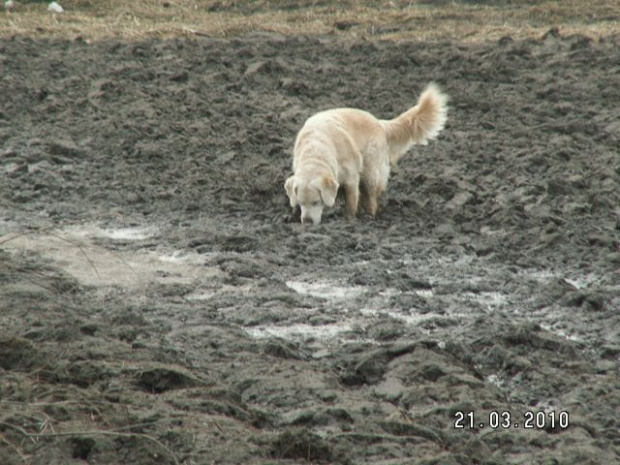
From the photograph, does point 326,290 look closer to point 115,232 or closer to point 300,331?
point 300,331

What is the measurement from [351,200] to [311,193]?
823mm

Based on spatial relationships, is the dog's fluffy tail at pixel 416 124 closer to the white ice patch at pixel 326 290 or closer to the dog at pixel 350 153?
the dog at pixel 350 153

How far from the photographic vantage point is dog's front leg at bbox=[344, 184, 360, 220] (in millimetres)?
10938

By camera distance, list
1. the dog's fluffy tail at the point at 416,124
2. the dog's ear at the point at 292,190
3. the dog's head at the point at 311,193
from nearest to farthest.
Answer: the dog's head at the point at 311,193 → the dog's ear at the point at 292,190 → the dog's fluffy tail at the point at 416,124

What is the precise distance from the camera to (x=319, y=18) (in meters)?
22.3

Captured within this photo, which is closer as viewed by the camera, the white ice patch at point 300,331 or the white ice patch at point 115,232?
the white ice patch at point 300,331

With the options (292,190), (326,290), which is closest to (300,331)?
(326,290)

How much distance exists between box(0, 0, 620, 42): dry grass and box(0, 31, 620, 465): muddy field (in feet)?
6.79

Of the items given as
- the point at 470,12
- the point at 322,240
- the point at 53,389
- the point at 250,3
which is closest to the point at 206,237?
the point at 322,240

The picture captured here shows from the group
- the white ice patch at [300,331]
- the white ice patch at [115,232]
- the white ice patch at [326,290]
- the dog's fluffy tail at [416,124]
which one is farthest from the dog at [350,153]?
the white ice patch at [300,331]

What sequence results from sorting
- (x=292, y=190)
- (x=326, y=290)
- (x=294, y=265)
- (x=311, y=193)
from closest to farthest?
(x=326, y=290), (x=294, y=265), (x=311, y=193), (x=292, y=190)

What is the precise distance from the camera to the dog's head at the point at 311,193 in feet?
33.5

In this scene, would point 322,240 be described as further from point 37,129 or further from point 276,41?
point 276,41

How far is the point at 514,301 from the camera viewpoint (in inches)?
320
